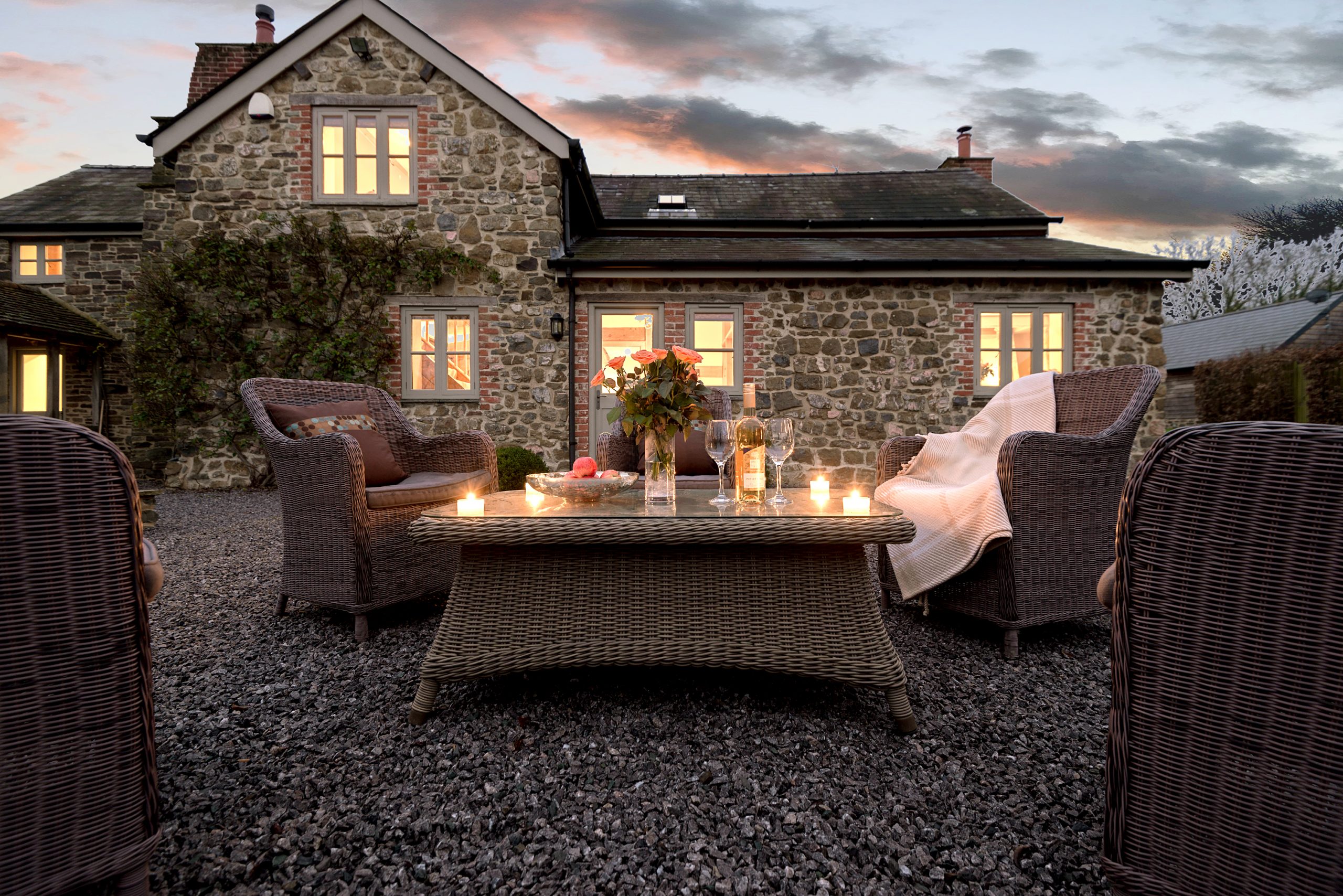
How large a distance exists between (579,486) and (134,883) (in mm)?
1251

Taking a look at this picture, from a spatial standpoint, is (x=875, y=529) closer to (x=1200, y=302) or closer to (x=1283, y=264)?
(x=1200, y=302)

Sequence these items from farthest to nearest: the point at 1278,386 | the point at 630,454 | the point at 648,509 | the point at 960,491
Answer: the point at 1278,386 < the point at 630,454 < the point at 960,491 < the point at 648,509

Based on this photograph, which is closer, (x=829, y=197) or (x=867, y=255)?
(x=867, y=255)

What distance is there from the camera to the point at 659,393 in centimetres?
196

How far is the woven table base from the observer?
1645 millimetres

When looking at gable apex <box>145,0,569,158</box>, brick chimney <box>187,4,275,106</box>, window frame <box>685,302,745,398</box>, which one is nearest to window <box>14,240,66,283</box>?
brick chimney <box>187,4,275,106</box>

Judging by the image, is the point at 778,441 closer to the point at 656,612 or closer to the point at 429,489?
the point at 656,612

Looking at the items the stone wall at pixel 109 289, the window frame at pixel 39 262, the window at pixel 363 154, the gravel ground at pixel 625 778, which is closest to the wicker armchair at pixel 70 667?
the gravel ground at pixel 625 778

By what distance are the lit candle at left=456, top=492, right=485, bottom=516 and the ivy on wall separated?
17.4ft

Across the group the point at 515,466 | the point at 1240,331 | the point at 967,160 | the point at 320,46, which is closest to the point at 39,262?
the point at 320,46

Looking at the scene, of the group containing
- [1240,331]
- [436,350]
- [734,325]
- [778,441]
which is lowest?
[778,441]

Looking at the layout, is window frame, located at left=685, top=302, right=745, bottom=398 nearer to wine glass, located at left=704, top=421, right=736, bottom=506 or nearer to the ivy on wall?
the ivy on wall

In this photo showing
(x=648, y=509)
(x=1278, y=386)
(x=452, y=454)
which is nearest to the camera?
(x=648, y=509)

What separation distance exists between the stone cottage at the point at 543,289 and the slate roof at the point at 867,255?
44 mm
